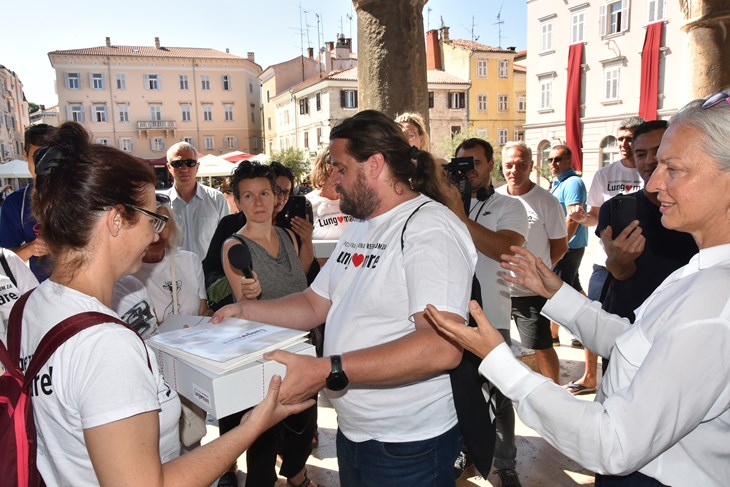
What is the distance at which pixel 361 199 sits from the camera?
6.16 feet

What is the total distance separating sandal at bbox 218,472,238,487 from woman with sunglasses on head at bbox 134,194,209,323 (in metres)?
1.08

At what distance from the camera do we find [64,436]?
118cm

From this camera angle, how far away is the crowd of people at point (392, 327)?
1.08 metres

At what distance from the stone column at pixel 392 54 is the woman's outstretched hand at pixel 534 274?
1.44 metres

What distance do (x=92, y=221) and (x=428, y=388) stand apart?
117cm

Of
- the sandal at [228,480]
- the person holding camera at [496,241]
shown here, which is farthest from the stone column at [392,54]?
the sandal at [228,480]

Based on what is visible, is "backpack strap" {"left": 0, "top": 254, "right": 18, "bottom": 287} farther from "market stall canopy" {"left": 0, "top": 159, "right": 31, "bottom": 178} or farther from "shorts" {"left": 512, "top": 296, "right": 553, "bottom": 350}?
"market stall canopy" {"left": 0, "top": 159, "right": 31, "bottom": 178}

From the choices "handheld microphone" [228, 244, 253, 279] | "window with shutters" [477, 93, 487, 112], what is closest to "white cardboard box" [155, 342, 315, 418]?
"handheld microphone" [228, 244, 253, 279]

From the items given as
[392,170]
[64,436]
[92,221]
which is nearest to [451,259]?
[392,170]

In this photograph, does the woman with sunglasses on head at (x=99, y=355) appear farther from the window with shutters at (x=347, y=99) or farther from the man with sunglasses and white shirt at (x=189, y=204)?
the window with shutters at (x=347, y=99)

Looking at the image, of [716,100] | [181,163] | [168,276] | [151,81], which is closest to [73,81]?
[151,81]

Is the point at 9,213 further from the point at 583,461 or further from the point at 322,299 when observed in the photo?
the point at 583,461

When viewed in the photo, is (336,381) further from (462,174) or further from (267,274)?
(462,174)

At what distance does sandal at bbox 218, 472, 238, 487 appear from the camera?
3059 mm
